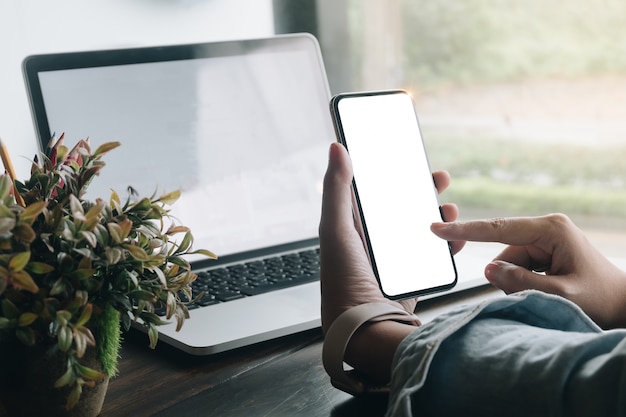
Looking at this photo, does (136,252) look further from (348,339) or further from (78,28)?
(78,28)

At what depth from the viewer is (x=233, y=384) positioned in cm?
51

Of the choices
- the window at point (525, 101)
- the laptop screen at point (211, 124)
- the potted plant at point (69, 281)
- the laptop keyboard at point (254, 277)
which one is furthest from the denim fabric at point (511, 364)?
the window at point (525, 101)

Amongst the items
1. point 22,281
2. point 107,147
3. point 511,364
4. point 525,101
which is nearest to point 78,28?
point 107,147

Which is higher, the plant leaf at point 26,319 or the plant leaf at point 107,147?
the plant leaf at point 107,147

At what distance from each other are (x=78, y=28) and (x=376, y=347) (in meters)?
0.80

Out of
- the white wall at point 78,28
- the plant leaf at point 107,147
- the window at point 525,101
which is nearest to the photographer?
the plant leaf at point 107,147

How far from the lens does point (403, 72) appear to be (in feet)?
6.12

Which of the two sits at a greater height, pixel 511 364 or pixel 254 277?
pixel 511 364

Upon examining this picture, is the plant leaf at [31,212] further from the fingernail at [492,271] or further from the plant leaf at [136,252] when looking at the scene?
the fingernail at [492,271]

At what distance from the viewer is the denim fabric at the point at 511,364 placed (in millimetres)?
322

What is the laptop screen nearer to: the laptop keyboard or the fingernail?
the laptop keyboard

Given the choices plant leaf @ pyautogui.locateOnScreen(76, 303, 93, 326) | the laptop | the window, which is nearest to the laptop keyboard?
the laptop

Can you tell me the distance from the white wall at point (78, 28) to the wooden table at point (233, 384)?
443 mm

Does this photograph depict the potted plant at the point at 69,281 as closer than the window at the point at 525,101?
Yes
